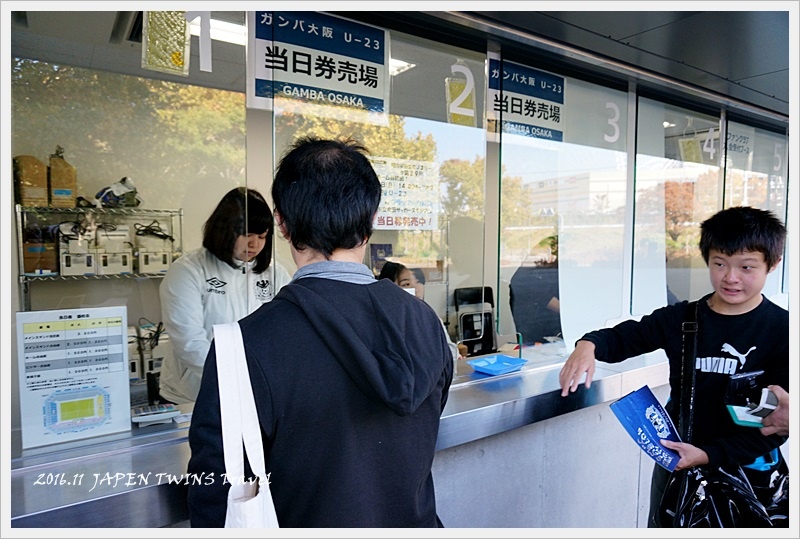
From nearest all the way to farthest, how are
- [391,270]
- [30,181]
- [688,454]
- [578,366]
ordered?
[688,454]
[578,366]
[391,270]
[30,181]

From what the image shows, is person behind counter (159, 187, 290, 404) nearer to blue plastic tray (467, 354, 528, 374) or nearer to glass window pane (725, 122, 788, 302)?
blue plastic tray (467, 354, 528, 374)

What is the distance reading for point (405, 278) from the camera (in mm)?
2127

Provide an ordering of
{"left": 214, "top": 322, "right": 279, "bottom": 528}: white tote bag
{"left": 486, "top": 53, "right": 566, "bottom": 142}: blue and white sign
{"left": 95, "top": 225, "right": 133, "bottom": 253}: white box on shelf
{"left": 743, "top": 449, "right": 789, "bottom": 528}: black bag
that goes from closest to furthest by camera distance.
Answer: {"left": 214, "top": 322, "right": 279, "bottom": 528}: white tote bag → {"left": 743, "top": 449, "right": 789, "bottom": 528}: black bag → {"left": 486, "top": 53, "right": 566, "bottom": 142}: blue and white sign → {"left": 95, "top": 225, "right": 133, "bottom": 253}: white box on shelf

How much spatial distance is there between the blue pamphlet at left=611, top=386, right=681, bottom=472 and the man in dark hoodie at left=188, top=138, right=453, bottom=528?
67 centimetres

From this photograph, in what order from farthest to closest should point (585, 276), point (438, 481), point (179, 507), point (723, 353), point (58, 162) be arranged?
point (58, 162) < point (585, 276) < point (438, 481) < point (723, 353) < point (179, 507)

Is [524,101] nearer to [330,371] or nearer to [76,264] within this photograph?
[330,371]

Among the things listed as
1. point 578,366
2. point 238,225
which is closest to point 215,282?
point 238,225

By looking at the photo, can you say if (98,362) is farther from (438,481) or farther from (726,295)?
(726,295)

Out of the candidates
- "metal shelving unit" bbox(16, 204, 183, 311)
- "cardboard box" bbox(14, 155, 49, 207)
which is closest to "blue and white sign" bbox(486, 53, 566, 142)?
"metal shelving unit" bbox(16, 204, 183, 311)

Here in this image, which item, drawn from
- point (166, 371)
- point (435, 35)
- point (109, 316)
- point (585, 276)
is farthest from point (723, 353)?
point (166, 371)

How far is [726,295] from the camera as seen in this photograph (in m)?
1.44

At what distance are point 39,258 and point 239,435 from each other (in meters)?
3.04

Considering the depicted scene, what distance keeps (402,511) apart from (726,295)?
3.64 ft

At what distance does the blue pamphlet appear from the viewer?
1353 mm
